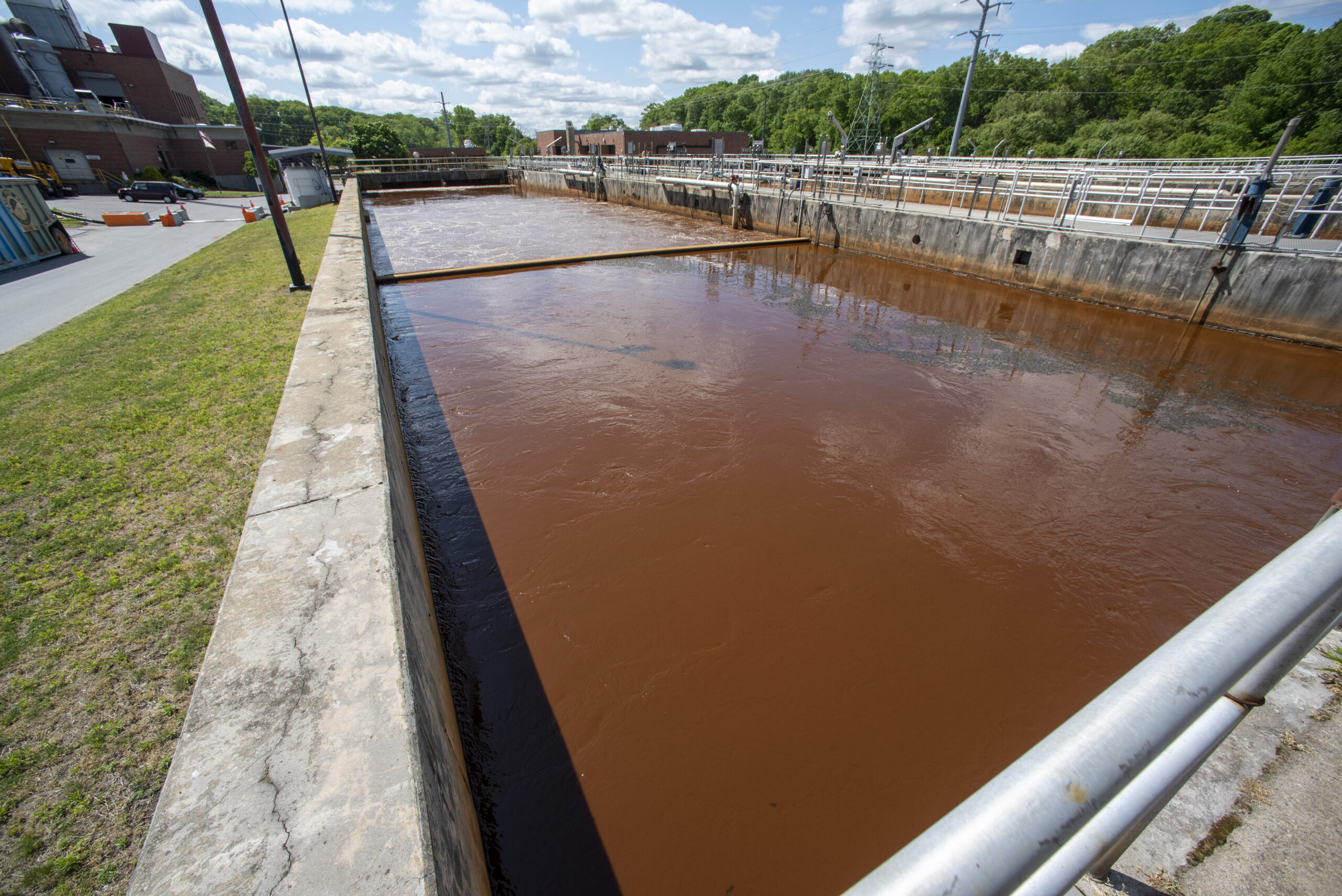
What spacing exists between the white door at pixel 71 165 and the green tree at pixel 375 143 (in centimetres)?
3025

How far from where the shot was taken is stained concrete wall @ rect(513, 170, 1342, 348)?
8.98 metres

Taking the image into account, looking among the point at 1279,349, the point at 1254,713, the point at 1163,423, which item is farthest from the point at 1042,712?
the point at 1279,349

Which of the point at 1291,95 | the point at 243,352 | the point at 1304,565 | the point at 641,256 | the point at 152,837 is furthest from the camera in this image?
the point at 1291,95

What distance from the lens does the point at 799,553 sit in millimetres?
4516

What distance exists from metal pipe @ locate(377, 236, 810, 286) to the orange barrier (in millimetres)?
16063

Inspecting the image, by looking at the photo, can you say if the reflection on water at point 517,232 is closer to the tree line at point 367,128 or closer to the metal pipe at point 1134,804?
the metal pipe at point 1134,804

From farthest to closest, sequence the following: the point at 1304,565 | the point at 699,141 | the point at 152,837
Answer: the point at 699,141 < the point at 152,837 < the point at 1304,565

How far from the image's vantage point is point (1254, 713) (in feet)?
8.02

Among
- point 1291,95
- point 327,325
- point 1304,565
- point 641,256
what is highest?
point 1291,95

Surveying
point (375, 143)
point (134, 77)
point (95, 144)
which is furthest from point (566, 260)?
point (375, 143)

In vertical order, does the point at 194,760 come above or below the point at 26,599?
above

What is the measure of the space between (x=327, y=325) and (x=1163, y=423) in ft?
32.8

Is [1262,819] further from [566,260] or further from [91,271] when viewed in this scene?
[91,271]

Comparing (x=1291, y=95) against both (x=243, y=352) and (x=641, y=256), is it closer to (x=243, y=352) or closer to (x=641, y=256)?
(x=641, y=256)
